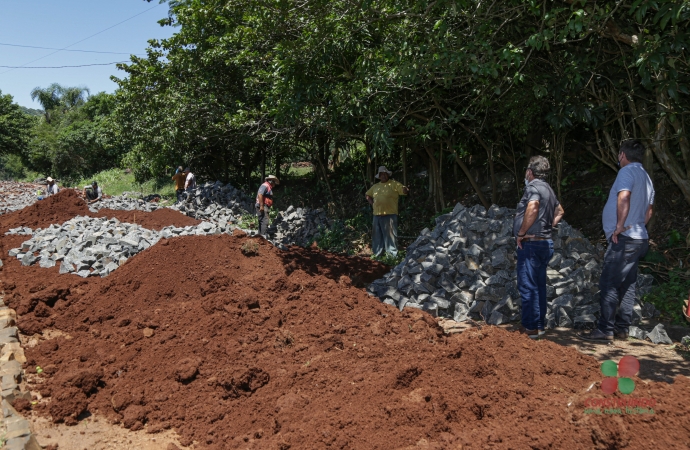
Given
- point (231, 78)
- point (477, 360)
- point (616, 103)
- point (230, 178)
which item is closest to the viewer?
point (477, 360)

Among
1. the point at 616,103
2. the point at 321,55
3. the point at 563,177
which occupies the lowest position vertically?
the point at 563,177

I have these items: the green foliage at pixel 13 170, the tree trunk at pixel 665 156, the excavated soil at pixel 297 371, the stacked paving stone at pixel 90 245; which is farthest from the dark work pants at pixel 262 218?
the green foliage at pixel 13 170

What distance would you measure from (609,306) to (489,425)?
2487 mm

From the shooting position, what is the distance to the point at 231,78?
534 inches

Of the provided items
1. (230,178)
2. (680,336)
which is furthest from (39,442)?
(230,178)

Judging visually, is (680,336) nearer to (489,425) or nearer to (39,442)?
(489,425)

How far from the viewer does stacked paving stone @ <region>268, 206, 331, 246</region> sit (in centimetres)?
1136

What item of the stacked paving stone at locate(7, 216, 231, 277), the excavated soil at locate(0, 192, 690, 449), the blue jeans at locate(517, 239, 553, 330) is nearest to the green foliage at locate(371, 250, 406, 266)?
the excavated soil at locate(0, 192, 690, 449)

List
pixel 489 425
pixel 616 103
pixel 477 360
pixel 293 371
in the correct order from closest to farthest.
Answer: pixel 489 425 → pixel 477 360 → pixel 293 371 → pixel 616 103

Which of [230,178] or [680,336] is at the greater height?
[230,178]

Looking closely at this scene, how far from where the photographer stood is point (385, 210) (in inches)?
344

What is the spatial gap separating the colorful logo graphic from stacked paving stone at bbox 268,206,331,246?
8.47 metres

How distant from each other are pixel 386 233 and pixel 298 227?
3252 millimetres

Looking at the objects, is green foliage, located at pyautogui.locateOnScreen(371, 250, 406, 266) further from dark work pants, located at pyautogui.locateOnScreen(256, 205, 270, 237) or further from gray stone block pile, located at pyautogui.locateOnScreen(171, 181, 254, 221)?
gray stone block pile, located at pyautogui.locateOnScreen(171, 181, 254, 221)
